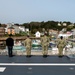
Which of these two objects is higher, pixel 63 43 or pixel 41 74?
pixel 63 43

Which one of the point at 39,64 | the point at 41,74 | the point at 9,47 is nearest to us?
the point at 41,74

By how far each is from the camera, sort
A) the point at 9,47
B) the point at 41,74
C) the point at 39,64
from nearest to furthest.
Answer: the point at 41,74 → the point at 39,64 → the point at 9,47

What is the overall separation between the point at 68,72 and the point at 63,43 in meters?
4.44

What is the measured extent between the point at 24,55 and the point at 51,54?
1.58m

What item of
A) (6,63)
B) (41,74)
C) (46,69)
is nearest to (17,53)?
(6,63)

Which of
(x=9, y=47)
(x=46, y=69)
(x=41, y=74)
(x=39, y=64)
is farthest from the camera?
(x=9, y=47)

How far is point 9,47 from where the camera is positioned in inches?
545

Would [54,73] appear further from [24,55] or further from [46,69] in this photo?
[24,55]

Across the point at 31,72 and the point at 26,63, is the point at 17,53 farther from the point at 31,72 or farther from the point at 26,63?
the point at 31,72

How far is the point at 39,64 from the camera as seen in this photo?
11352 mm

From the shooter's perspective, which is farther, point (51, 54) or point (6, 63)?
point (51, 54)

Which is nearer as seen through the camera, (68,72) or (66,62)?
(68,72)

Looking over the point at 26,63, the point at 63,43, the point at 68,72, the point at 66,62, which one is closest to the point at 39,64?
the point at 26,63

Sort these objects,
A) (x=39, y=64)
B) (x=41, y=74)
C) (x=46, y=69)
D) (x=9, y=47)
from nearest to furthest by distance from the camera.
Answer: (x=41, y=74)
(x=46, y=69)
(x=39, y=64)
(x=9, y=47)
